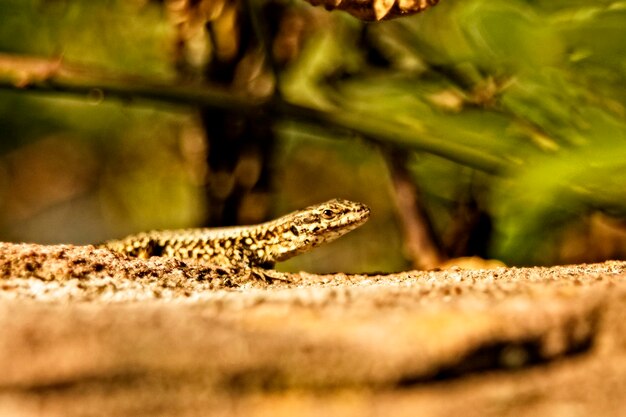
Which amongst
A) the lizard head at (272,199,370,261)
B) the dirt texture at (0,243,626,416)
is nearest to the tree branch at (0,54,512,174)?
the lizard head at (272,199,370,261)

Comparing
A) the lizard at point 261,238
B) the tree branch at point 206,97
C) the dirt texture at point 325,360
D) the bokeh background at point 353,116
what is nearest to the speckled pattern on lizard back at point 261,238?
the lizard at point 261,238

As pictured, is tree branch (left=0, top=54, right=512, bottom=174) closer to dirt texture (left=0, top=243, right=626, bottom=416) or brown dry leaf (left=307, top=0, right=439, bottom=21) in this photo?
brown dry leaf (left=307, top=0, right=439, bottom=21)

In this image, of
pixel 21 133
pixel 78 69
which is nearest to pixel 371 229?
pixel 21 133

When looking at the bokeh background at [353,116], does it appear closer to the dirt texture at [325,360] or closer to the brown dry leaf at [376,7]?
the brown dry leaf at [376,7]

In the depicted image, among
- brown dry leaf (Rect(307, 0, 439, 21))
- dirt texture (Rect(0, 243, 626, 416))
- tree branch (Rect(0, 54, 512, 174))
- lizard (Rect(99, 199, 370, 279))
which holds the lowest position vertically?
lizard (Rect(99, 199, 370, 279))

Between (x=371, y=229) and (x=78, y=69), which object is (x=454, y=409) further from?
(x=371, y=229)

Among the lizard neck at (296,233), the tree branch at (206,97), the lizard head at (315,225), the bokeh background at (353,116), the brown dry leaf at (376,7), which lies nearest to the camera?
the brown dry leaf at (376,7)

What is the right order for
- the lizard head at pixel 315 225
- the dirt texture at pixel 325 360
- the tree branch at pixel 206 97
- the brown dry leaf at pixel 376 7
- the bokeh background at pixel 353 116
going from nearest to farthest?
the dirt texture at pixel 325 360 < the brown dry leaf at pixel 376 7 < the bokeh background at pixel 353 116 < the tree branch at pixel 206 97 < the lizard head at pixel 315 225
